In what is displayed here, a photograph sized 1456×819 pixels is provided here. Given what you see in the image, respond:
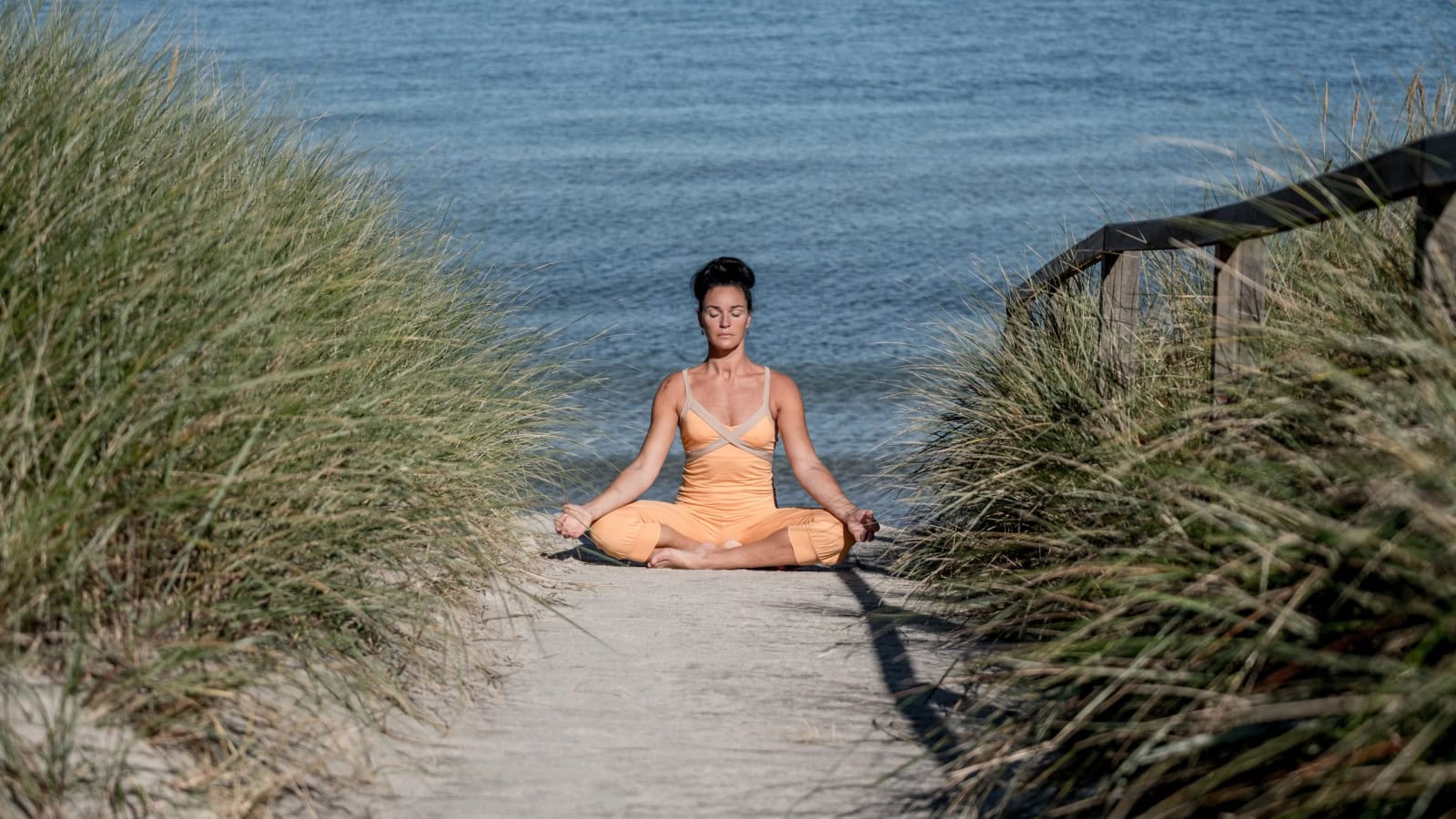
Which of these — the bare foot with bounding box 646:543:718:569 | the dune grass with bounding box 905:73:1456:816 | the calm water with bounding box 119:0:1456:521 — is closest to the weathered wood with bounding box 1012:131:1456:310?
the dune grass with bounding box 905:73:1456:816

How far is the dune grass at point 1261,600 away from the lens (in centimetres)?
214

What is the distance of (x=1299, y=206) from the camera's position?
10.8 ft

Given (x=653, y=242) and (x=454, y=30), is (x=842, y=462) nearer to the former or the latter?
(x=653, y=242)

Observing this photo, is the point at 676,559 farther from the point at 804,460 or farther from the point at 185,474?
the point at 185,474

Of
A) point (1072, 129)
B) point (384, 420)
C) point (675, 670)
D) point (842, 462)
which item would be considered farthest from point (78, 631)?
point (1072, 129)

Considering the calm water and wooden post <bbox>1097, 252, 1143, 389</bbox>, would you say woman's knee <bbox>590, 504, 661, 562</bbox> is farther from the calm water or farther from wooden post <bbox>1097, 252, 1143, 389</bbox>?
wooden post <bbox>1097, 252, 1143, 389</bbox>

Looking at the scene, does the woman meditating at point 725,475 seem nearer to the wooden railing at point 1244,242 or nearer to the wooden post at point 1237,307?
the wooden railing at point 1244,242

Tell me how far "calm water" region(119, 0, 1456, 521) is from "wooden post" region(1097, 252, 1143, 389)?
1.08 meters

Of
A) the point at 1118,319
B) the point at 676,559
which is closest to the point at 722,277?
the point at 676,559

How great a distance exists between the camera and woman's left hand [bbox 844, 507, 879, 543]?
5812 millimetres

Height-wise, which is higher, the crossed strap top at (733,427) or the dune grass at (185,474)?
the dune grass at (185,474)

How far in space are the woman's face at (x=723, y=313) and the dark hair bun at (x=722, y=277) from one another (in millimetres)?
22

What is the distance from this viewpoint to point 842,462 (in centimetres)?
1202

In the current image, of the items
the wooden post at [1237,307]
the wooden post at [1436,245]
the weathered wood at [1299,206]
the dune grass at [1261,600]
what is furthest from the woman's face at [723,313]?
the wooden post at [1436,245]
